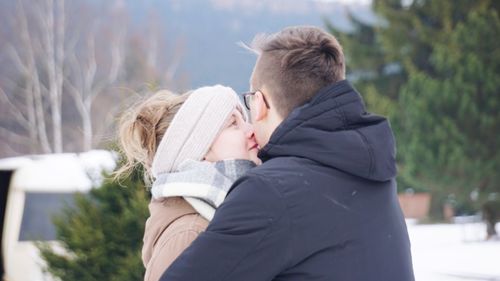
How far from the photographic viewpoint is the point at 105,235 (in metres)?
6.04

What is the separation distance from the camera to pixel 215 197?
2010 millimetres

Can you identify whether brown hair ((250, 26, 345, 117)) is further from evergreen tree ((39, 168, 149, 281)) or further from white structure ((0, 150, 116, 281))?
white structure ((0, 150, 116, 281))

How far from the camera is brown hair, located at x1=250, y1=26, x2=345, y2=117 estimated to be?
189 cm

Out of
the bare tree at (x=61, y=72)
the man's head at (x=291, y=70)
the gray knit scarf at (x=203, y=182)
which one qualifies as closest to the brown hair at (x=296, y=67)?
the man's head at (x=291, y=70)

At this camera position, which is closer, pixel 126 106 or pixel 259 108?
pixel 259 108

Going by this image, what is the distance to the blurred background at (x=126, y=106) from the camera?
243 inches

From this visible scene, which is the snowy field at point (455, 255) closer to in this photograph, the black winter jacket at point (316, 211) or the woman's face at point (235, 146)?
the woman's face at point (235, 146)

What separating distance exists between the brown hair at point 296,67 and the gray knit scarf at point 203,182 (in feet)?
0.83

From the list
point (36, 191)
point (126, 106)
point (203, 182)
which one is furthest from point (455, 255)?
point (203, 182)

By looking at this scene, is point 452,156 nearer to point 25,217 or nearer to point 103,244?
point 25,217

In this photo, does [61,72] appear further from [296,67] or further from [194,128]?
[296,67]

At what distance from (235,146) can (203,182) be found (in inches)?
7.9

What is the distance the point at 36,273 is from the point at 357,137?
12.3 m

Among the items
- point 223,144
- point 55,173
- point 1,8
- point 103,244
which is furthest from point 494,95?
point 1,8
